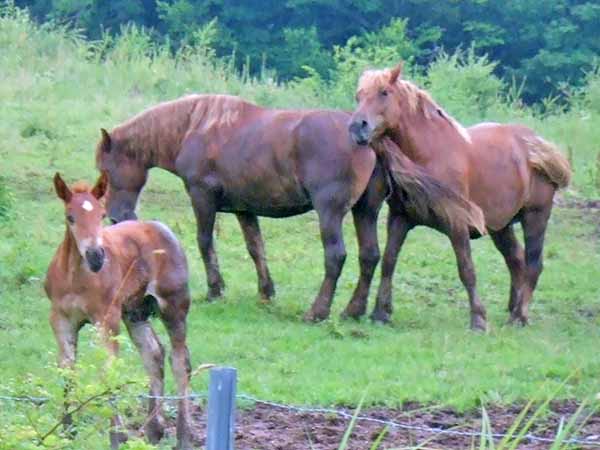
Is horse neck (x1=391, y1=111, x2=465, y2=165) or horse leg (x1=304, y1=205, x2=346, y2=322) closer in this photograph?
horse leg (x1=304, y1=205, x2=346, y2=322)

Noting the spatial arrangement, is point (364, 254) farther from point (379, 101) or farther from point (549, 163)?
point (549, 163)

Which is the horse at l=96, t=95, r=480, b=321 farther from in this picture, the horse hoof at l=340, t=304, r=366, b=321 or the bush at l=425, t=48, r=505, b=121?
the bush at l=425, t=48, r=505, b=121

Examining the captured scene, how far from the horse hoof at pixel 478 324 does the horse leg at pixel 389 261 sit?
0.73 meters

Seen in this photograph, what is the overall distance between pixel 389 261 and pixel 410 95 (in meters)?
1.42

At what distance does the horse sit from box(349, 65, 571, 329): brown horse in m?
0.20

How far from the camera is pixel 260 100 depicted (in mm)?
21734

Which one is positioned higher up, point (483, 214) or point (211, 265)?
point (483, 214)

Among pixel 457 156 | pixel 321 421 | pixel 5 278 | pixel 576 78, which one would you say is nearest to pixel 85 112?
pixel 5 278

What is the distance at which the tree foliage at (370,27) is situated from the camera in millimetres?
38219

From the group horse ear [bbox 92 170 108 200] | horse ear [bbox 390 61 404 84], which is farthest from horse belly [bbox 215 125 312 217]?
horse ear [bbox 92 170 108 200]

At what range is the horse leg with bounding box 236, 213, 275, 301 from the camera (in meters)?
12.0

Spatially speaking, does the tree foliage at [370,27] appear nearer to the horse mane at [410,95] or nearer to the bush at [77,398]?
the horse mane at [410,95]

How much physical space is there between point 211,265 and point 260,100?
10045mm

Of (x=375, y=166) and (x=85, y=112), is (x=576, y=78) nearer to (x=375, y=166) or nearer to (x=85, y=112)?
(x=85, y=112)
